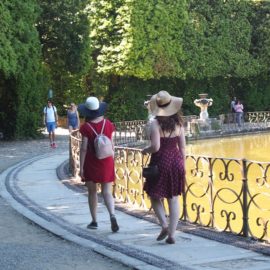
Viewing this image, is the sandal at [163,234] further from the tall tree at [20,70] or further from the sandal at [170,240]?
the tall tree at [20,70]

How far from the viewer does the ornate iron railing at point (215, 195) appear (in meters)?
7.70

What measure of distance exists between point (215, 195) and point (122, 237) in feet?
4.96

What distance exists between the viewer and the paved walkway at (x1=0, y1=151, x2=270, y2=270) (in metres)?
6.34

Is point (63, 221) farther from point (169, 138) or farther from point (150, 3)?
point (150, 3)

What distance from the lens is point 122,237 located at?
25.4ft

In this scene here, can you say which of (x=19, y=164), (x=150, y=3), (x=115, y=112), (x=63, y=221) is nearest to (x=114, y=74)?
(x=115, y=112)

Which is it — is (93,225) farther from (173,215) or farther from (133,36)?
(133,36)

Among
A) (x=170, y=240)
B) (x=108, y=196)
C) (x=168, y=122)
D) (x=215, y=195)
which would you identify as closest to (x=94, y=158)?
(x=108, y=196)

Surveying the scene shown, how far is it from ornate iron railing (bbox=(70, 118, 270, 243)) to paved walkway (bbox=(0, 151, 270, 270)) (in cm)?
63

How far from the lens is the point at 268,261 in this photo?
6.31 metres

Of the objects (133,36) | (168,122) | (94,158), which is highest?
(133,36)

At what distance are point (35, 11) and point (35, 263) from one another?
21863 mm

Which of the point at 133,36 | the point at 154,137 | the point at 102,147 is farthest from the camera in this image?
the point at 133,36

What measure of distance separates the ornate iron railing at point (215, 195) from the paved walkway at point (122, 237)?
632 millimetres
